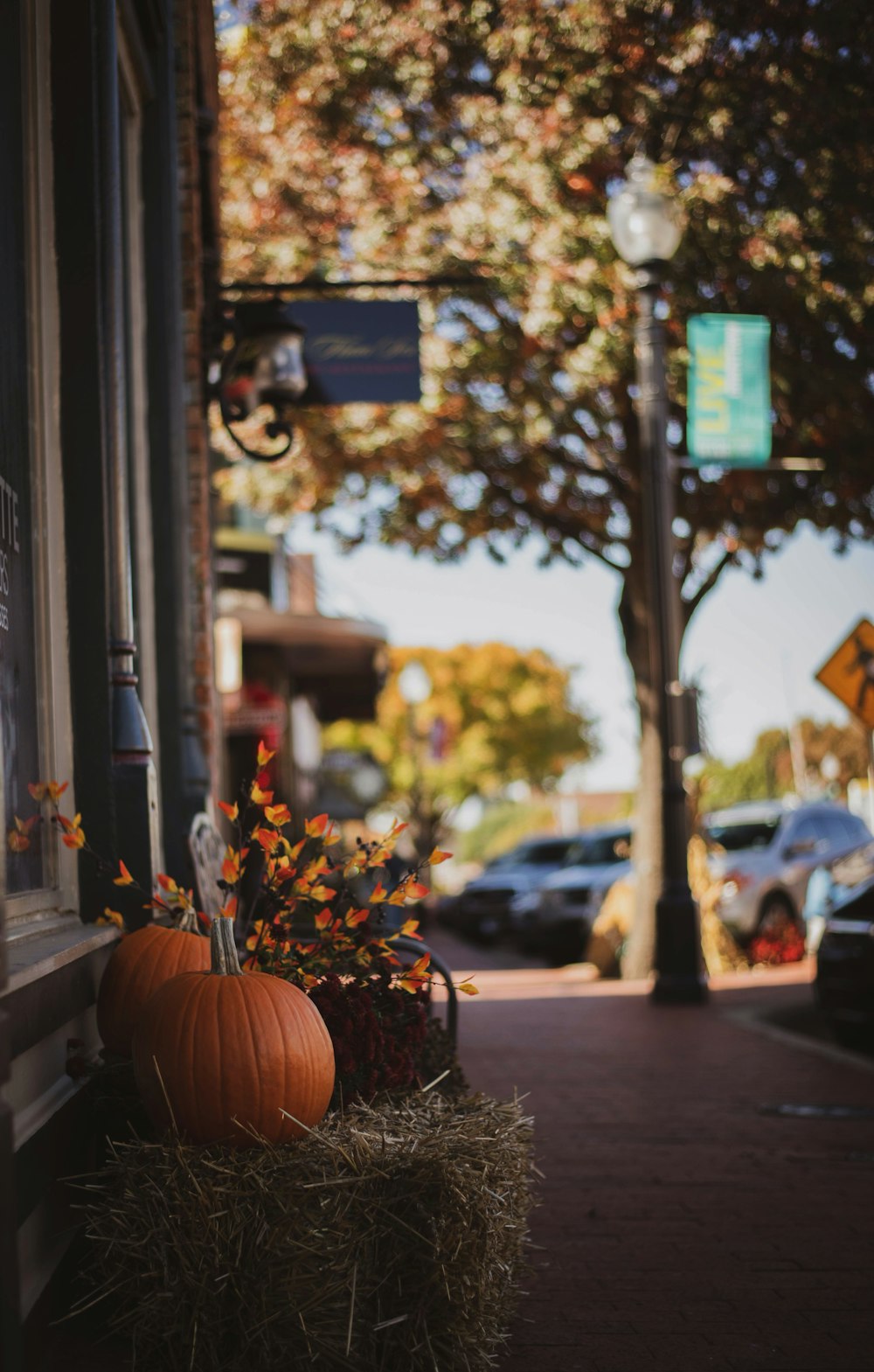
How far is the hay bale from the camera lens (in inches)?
121

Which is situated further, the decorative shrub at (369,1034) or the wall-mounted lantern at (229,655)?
the wall-mounted lantern at (229,655)

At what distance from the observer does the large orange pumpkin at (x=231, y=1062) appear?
335 centimetres

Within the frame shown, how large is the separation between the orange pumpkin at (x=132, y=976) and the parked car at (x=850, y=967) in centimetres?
635

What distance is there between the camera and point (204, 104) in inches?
363

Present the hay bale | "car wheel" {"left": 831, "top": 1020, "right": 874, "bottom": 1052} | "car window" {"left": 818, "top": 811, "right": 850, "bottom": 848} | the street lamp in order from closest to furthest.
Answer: the hay bale < "car wheel" {"left": 831, "top": 1020, "right": 874, "bottom": 1052} < the street lamp < "car window" {"left": 818, "top": 811, "right": 850, "bottom": 848}

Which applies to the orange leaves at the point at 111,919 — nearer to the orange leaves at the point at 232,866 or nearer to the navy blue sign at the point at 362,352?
the orange leaves at the point at 232,866

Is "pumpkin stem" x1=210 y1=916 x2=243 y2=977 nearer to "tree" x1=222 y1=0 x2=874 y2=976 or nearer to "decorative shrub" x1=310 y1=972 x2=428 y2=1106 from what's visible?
"decorative shrub" x1=310 y1=972 x2=428 y2=1106

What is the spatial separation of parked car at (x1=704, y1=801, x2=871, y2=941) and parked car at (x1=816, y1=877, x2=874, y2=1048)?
679 centimetres

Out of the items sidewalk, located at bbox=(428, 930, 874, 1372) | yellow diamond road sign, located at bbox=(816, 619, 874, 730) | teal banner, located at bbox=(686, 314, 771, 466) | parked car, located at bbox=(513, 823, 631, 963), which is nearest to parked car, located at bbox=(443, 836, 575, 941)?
parked car, located at bbox=(513, 823, 631, 963)

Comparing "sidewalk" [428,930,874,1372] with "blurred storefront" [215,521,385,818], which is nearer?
"sidewalk" [428,930,874,1372]

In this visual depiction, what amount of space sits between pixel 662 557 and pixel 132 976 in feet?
30.0

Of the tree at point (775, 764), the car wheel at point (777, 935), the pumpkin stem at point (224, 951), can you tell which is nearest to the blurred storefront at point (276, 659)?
the car wheel at point (777, 935)

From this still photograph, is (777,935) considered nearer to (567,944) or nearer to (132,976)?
(567,944)

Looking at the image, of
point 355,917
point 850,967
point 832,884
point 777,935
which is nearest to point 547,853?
point 777,935
